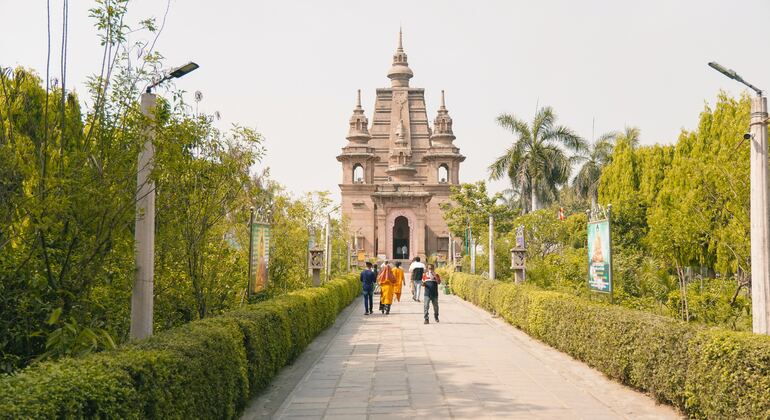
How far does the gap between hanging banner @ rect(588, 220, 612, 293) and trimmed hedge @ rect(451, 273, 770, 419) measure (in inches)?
15.8

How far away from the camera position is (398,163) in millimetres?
64875

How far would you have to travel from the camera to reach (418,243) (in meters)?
59.8

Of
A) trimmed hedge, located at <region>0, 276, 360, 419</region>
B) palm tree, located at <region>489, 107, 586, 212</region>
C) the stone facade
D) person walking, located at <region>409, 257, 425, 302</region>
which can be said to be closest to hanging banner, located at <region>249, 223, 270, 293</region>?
trimmed hedge, located at <region>0, 276, 360, 419</region>

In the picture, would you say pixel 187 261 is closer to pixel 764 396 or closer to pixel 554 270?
pixel 764 396

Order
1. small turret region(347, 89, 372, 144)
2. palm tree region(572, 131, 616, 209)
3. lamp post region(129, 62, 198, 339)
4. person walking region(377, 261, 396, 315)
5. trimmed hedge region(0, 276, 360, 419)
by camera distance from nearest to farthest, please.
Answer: trimmed hedge region(0, 276, 360, 419) → lamp post region(129, 62, 198, 339) → person walking region(377, 261, 396, 315) → palm tree region(572, 131, 616, 209) → small turret region(347, 89, 372, 144)

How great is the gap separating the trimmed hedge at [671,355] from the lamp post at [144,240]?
5624 mm

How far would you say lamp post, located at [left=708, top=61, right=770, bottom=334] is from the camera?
25.3 ft

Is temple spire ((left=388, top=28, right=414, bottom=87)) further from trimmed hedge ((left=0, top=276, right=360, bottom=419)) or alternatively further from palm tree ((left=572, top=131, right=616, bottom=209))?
trimmed hedge ((left=0, top=276, right=360, bottom=419))

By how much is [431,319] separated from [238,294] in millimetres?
6568

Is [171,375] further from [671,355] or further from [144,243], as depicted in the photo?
[671,355]

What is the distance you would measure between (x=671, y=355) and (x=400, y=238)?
2341 inches

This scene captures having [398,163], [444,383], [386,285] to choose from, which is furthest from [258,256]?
[398,163]

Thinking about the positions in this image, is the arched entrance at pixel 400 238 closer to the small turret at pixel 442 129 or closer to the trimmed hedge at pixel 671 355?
the small turret at pixel 442 129

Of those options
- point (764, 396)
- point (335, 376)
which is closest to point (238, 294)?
point (335, 376)
